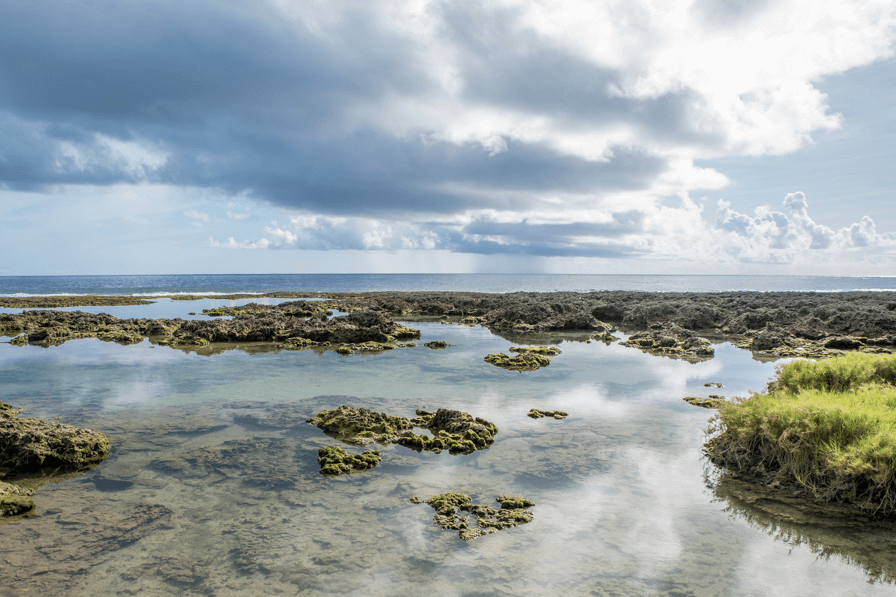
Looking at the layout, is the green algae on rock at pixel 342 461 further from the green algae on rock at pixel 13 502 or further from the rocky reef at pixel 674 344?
the rocky reef at pixel 674 344

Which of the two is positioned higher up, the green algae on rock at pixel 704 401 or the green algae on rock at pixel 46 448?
the green algae on rock at pixel 46 448

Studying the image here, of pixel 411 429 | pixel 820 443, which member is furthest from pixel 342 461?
pixel 820 443

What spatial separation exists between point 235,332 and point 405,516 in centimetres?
1792

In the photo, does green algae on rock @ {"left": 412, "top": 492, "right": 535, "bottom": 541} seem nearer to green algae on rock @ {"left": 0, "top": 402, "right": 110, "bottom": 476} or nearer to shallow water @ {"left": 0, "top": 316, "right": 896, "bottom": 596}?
shallow water @ {"left": 0, "top": 316, "right": 896, "bottom": 596}

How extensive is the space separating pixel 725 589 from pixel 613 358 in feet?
42.4

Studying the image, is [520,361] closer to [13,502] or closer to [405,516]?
[405,516]

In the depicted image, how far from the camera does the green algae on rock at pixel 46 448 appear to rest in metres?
6.81

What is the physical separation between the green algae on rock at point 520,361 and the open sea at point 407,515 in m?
3.68

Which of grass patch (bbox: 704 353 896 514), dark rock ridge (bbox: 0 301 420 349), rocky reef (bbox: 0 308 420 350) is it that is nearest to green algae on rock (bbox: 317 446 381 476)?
grass patch (bbox: 704 353 896 514)

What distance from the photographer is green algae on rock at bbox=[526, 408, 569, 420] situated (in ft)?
31.8

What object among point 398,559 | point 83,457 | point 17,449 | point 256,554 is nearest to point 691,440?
point 398,559

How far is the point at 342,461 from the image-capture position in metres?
7.12

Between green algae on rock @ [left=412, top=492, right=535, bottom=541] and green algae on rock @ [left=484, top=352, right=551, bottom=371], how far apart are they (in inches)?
357

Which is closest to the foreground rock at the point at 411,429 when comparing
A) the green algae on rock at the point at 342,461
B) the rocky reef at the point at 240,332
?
the green algae on rock at the point at 342,461
